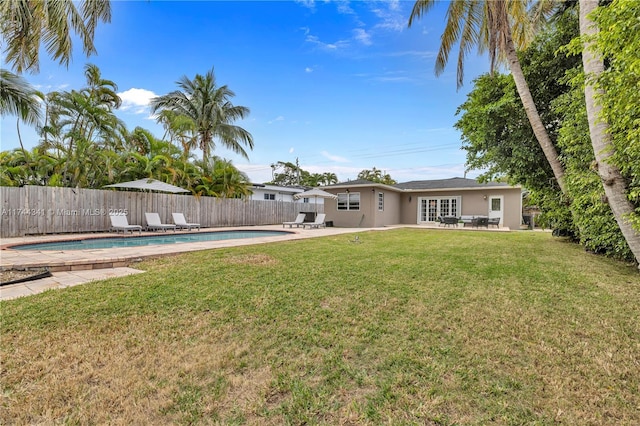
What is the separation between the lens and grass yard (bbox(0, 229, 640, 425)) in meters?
2.04

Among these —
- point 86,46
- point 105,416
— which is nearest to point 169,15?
point 86,46

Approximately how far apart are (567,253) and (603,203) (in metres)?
2.63

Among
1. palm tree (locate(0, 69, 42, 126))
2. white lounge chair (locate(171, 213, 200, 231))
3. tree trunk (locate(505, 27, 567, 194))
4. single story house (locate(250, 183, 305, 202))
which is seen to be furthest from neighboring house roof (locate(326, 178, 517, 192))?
palm tree (locate(0, 69, 42, 126))

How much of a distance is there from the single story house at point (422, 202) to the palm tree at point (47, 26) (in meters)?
14.6

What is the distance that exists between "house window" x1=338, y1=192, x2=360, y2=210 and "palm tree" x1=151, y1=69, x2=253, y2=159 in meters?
7.39

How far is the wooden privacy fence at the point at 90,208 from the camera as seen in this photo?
408 inches

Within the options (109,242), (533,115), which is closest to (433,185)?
(533,115)

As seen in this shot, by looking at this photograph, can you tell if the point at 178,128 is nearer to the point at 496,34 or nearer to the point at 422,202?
the point at 496,34

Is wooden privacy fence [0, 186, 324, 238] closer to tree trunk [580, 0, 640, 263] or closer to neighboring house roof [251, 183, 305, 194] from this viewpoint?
neighboring house roof [251, 183, 305, 194]

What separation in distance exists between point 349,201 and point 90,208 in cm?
1398

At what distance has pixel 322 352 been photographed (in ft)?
9.20

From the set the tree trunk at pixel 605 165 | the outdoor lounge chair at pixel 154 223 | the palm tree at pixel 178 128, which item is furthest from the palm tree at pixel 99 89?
the tree trunk at pixel 605 165

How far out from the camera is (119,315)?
3.49m

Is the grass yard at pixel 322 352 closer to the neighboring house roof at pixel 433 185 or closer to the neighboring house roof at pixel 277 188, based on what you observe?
the neighboring house roof at pixel 433 185
